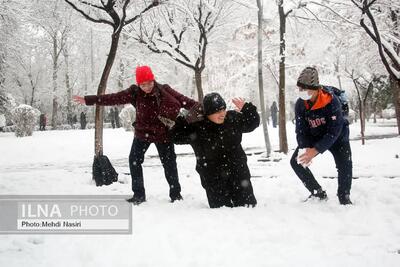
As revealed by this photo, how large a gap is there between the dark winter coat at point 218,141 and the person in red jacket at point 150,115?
0.52m

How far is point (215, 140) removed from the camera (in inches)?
173

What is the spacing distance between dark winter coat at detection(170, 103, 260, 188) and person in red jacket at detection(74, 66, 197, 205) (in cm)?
52

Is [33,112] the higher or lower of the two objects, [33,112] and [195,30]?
the lower

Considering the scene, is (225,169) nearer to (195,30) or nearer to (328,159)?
(328,159)

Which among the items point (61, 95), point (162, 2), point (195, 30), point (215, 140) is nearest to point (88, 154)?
point (195, 30)

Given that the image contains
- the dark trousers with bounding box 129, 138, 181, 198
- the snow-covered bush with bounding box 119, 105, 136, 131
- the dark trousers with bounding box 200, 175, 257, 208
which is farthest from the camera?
the snow-covered bush with bounding box 119, 105, 136, 131

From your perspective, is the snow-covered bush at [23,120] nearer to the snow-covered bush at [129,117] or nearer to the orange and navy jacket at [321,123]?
the snow-covered bush at [129,117]

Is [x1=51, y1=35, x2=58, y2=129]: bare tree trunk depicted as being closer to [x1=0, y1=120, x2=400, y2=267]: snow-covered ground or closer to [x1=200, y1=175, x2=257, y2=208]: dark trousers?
[x1=0, y1=120, x2=400, y2=267]: snow-covered ground

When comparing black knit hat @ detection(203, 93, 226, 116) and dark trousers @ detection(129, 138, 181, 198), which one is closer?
black knit hat @ detection(203, 93, 226, 116)

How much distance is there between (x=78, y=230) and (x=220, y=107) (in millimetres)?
1927

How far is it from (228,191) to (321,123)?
4.31ft

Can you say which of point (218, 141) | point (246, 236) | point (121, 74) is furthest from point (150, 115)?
point (121, 74)

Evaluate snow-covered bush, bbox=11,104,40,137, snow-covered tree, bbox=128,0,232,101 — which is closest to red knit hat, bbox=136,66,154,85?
snow-covered tree, bbox=128,0,232,101

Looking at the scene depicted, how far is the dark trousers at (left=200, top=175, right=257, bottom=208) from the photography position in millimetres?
4430
